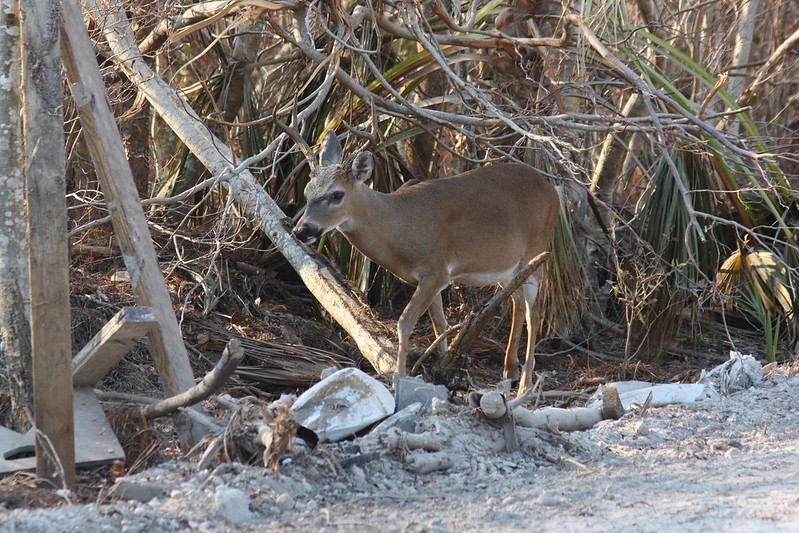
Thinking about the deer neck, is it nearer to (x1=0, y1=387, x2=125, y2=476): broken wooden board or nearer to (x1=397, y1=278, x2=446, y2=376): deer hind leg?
(x1=397, y1=278, x2=446, y2=376): deer hind leg

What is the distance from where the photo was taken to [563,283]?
8328 millimetres

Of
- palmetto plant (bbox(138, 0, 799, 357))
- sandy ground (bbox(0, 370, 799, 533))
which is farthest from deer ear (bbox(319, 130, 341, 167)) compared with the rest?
sandy ground (bbox(0, 370, 799, 533))

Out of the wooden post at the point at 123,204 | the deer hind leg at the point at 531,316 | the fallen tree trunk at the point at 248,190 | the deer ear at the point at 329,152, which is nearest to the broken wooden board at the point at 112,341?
the wooden post at the point at 123,204

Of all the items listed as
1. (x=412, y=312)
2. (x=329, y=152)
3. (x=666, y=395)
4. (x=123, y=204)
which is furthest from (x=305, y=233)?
(x=666, y=395)

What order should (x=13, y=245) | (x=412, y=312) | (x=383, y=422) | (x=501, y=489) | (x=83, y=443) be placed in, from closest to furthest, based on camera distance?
(x=83, y=443) → (x=501, y=489) → (x=13, y=245) → (x=383, y=422) → (x=412, y=312)

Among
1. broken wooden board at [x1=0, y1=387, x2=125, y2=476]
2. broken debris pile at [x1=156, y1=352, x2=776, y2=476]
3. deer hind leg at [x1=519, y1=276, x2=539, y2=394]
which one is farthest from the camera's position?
deer hind leg at [x1=519, y1=276, x2=539, y2=394]

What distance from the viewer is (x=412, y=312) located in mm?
7117

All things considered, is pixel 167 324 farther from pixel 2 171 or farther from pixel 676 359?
pixel 676 359

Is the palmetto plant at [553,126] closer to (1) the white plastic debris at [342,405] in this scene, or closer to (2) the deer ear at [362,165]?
(2) the deer ear at [362,165]

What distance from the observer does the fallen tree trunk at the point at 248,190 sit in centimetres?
693

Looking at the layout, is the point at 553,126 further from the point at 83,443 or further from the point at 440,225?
the point at 83,443

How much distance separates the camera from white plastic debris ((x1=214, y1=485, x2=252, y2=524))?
3.30 meters

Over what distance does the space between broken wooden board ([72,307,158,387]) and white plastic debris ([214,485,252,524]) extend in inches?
36.3

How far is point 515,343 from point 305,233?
2.19m
